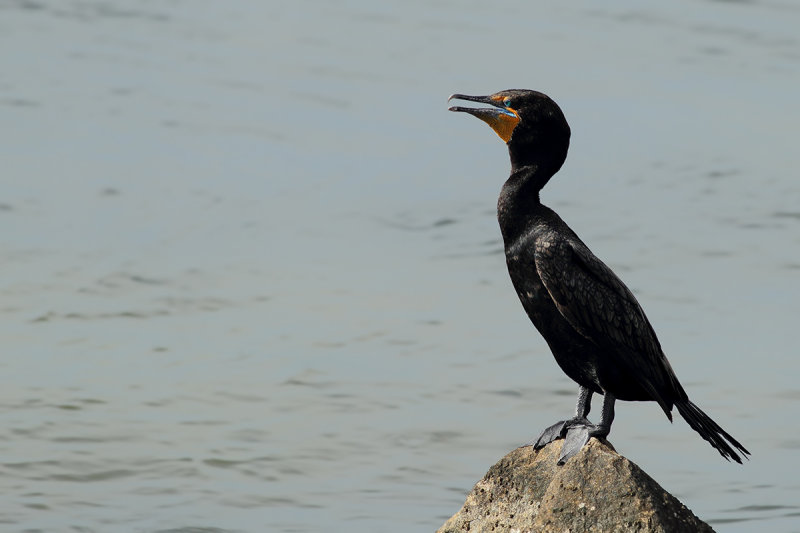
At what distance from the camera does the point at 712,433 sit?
6.68 m

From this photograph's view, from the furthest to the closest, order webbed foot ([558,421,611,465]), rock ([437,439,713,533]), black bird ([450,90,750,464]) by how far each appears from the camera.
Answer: black bird ([450,90,750,464])
webbed foot ([558,421,611,465])
rock ([437,439,713,533])

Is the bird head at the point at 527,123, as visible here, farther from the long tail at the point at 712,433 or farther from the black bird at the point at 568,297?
the long tail at the point at 712,433

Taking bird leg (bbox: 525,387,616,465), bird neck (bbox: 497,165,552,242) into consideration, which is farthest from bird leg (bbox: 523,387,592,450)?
bird neck (bbox: 497,165,552,242)

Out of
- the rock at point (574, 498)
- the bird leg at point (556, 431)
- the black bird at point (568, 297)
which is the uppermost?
the black bird at point (568, 297)

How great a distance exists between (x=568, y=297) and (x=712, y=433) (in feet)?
3.95

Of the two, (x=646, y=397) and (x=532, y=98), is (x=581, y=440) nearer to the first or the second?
(x=646, y=397)

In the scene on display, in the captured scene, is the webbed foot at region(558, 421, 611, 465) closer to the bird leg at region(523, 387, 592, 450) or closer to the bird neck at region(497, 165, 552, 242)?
the bird leg at region(523, 387, 592, 450)

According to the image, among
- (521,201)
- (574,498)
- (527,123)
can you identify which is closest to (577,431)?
(574,498)

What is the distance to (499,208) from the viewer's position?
704 centimetres

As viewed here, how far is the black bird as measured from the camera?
6.72 metres

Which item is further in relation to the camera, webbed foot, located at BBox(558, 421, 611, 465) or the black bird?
the black bird

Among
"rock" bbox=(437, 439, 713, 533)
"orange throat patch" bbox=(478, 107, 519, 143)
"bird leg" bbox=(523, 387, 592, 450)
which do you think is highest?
"orange throat patch" bbox=(478, 107, 519, 143)

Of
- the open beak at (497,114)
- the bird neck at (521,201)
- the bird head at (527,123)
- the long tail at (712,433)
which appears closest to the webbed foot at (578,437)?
the long tail at (712,433)

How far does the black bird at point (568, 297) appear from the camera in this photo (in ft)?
22.0
